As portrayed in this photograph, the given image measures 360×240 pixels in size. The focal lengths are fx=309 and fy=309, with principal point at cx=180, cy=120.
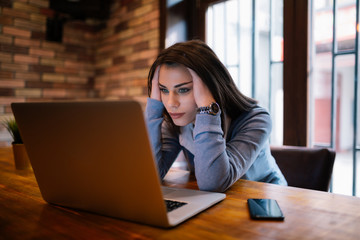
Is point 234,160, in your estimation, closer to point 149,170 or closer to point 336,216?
point 336,216

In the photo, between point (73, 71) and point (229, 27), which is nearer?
point (229, 27)

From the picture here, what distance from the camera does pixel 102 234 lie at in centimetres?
60

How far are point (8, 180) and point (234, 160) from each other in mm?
782

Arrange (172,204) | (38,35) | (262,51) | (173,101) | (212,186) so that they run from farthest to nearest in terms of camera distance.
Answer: (38,35), (262,51), (173,101), (212,186), (172,204)

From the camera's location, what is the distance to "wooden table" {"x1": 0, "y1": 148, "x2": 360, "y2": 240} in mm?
591

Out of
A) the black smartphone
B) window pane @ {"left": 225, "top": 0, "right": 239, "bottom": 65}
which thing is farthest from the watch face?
window pane @ {"left": 225, "top": 0, "right": 239, "bottom": 65}

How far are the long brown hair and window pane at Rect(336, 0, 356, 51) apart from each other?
1003 millimetres

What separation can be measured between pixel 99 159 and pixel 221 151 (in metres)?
0.45

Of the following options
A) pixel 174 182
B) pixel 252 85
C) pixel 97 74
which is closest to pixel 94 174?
pixel 174 182

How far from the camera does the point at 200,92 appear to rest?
1103 mm

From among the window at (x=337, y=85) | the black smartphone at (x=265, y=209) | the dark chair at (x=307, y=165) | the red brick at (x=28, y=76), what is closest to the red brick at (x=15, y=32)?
the red brick at (x=28, y=76)

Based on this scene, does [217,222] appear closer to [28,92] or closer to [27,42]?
[28,92]

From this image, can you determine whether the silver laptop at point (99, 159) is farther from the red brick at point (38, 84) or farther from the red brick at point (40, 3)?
the red brick at point (40, 3)

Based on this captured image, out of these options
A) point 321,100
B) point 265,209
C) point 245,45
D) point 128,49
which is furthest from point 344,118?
point 128,49
